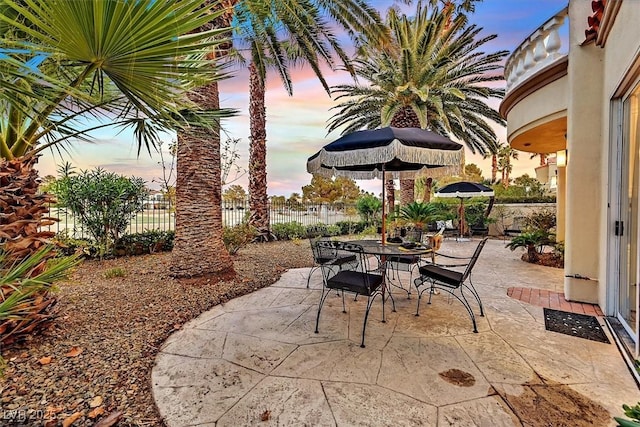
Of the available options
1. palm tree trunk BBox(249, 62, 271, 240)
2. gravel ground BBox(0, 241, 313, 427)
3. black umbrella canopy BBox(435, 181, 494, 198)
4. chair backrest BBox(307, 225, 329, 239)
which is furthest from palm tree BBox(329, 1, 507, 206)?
gravel ground BBox(0, 241, 313, 427)

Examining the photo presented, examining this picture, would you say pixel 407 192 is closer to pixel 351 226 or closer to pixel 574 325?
pixel 351 226

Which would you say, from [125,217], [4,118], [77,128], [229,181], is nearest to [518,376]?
[77,128]

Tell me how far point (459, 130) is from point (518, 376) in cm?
1240

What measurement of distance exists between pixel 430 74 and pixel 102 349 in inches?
451

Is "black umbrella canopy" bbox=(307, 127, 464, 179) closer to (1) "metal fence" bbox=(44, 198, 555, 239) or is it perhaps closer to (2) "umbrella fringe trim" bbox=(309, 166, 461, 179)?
(2) "umbrella fringe trim" bbox=(309, 166, 461, 179)

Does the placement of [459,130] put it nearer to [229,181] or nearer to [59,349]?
[229,181]

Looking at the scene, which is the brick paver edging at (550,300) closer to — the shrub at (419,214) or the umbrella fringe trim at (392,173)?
the umbrella fringe trim at (392,173)

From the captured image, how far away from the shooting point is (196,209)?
5.34 metres

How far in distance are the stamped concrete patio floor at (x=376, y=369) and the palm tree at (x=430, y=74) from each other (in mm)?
8447

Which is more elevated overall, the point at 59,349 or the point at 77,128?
the point at 77,128

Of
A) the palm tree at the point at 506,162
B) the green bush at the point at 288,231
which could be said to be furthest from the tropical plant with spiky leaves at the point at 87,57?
the palm tree at the point at 506,162

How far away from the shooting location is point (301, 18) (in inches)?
249

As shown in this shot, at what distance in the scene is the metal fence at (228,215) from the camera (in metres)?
6.75

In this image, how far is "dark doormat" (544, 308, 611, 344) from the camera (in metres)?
3.37
